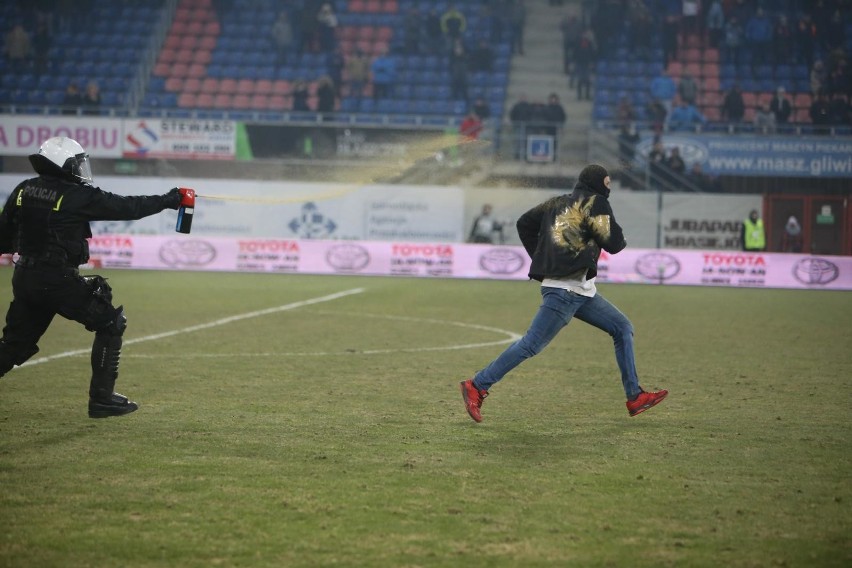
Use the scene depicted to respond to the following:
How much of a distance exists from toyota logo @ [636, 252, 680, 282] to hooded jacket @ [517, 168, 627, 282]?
18334 mm

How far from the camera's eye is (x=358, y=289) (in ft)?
71.9

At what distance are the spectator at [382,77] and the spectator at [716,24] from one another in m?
10.1

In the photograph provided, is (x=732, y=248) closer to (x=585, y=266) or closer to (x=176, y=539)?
(x=585, y=266)

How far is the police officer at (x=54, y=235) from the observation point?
732cm

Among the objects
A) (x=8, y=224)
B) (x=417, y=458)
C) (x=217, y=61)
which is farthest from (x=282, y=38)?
(x=417, y=458)

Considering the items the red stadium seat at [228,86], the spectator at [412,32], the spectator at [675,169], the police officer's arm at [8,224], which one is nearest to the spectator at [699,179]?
the spectator at [675,169]

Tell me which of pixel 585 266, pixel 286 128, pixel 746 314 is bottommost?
pixel 746 314

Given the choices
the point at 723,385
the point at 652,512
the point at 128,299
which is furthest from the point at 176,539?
the point at 128,299

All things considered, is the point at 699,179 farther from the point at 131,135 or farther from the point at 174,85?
the point at 174,85

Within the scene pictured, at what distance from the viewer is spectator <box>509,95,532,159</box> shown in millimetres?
29141

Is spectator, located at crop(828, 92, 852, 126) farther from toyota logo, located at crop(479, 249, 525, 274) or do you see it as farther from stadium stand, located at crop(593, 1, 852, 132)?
toyota logo, located at crop(479, 249, 525, 274)

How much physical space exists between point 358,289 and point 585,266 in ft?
47.3

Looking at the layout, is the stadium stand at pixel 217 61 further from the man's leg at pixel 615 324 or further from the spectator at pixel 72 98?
the man's leg at pixel 615 324

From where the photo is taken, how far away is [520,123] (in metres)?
29.2
